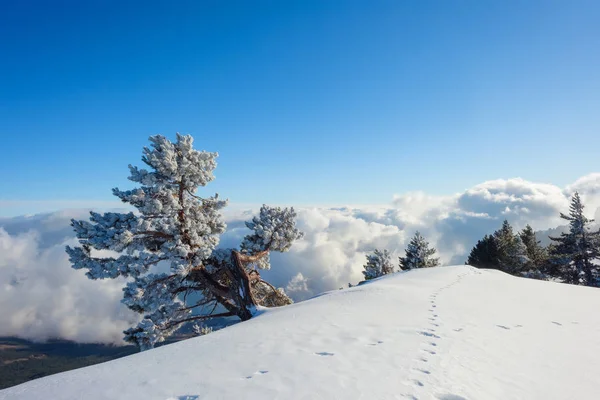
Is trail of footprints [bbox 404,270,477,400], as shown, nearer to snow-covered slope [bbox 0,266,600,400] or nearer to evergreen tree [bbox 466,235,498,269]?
snow-covered slope [bbox 0,266,600,400]

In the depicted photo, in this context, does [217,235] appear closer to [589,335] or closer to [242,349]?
[242,349]

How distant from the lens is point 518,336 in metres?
6.64

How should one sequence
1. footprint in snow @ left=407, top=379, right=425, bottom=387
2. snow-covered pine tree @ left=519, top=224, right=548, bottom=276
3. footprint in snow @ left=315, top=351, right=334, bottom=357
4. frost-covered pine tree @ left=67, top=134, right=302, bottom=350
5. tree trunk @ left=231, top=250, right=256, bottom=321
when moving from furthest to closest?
snow-covered pine tree @ left=519, top=224, right=548, bottom=276, tree trunk @ left=231, top=250, right=256, bottom=321, frost-covered pine tree @ left=67, top=134, right=302, bottom=350, footprint in snow @ left=315, top=351, right=334, bottom=357, footprint in snow @ left=407, top=379, right=425, bottom=387

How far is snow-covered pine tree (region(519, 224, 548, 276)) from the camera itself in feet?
115

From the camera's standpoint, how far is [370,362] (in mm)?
4723

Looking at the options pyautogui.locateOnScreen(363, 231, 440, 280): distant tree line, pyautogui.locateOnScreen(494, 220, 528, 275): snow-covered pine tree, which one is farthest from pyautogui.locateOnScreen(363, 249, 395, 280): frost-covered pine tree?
pyautogui.locateOnScreen(494, 220, 528, 275): snow-covered pine tree

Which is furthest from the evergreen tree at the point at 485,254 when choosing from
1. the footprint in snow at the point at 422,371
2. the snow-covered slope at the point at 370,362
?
the footprint in snow at the point at 422,371

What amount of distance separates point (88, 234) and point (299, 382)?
1465cm

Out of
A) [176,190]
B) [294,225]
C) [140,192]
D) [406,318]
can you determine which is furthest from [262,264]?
[406,318]

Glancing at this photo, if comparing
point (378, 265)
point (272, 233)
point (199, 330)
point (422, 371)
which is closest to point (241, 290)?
point (199, 330)

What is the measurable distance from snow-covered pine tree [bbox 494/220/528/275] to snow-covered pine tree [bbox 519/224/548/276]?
754mm

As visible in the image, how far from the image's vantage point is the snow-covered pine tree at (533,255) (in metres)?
35.2

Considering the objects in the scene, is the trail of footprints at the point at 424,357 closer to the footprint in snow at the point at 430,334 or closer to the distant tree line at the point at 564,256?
the footprint in snow at the point at 430,334

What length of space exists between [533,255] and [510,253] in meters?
5.85
